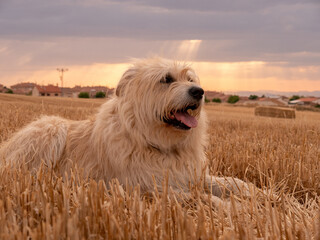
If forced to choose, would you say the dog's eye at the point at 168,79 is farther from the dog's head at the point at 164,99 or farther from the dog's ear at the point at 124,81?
the dog's ear at the point at 124,81

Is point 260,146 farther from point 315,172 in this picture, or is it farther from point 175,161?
point 175,161

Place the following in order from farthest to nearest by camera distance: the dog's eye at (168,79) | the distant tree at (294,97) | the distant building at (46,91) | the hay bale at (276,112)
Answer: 1. the distant tree at (294,97)
2. the distant building at (46,91)
3. the hay bale at (276,112)
4. the dog's eye at (168,79)

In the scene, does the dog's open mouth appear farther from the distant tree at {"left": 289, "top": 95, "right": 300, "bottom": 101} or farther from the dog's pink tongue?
the distant tree at {"left": 289, "top": 95, "right": 300, "bottom": 101}

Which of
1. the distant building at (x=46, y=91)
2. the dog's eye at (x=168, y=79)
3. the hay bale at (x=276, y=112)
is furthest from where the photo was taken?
the distant building at (x=46, y=91)

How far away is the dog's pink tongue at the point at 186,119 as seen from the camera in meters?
3.33

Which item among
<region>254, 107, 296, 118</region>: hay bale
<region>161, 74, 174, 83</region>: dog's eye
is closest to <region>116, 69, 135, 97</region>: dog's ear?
<region>161, 74, 174, 83</region>: dog's eye

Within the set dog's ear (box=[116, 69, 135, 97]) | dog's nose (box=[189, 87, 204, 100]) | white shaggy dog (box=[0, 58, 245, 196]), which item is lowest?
white shaggy dog (box=[0, 58, 245, 196])

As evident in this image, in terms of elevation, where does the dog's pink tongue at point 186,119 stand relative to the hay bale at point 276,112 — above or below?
above

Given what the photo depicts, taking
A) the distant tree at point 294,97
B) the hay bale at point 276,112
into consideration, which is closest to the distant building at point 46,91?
the distant tree at point 294,97

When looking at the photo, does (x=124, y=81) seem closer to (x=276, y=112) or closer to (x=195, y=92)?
(x=195, y=92)

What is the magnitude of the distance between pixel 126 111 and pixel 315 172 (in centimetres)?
207

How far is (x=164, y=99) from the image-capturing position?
3354 millimetres

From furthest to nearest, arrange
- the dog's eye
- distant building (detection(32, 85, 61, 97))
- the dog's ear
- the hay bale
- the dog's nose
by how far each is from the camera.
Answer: distant building (detection(32, 85, 61, 97)) < the hay bale < the dog's ear < the dog's eye < the dog's nose

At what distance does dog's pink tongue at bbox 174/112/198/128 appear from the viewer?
3327mm
